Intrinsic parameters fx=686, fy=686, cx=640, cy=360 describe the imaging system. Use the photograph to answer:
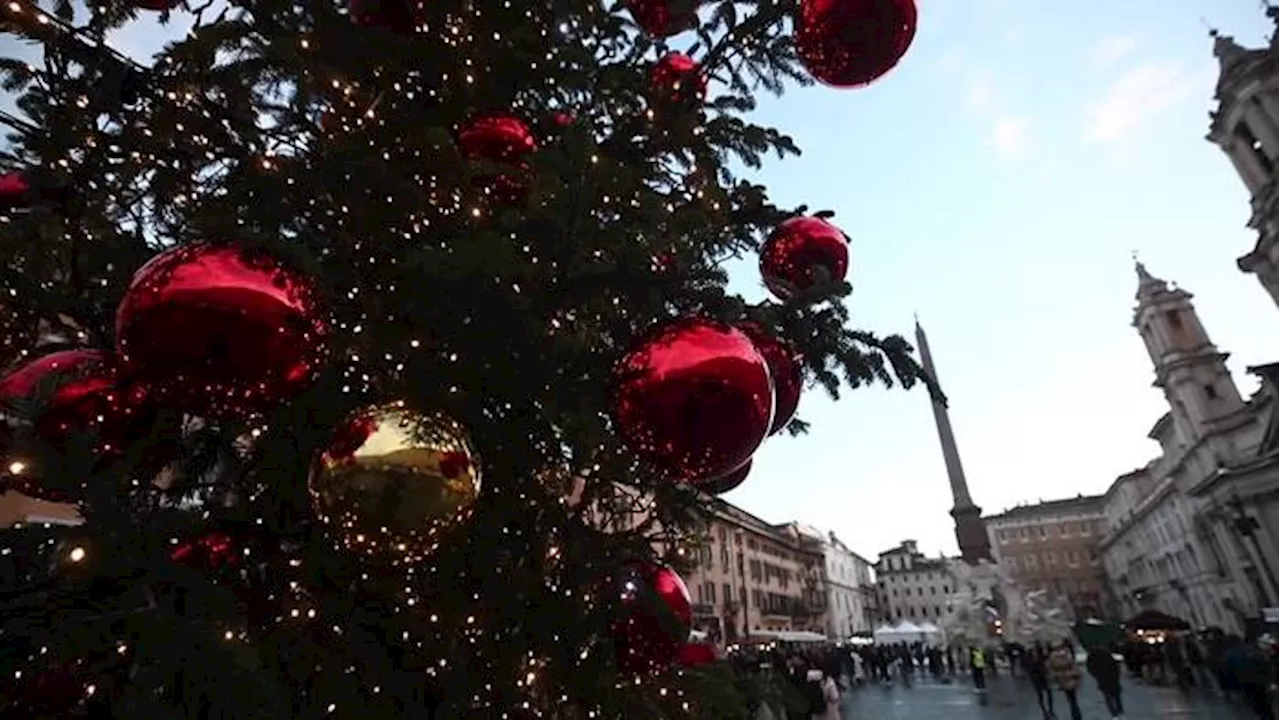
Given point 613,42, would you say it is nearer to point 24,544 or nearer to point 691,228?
point 691,228

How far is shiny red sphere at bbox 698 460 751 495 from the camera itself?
10.1 feet

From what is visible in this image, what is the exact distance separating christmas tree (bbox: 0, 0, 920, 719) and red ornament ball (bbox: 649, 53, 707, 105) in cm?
7

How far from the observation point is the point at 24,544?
160cm

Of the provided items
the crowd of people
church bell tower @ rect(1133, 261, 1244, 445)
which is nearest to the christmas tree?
the crowd of people

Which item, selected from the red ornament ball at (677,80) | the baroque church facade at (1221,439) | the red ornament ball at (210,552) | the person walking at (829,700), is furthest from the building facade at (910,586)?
the red ornament ball at (210,552)

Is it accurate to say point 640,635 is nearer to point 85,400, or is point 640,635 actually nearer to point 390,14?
point 85,400

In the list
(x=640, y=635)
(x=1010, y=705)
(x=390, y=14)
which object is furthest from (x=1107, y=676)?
(x=390, y=14)

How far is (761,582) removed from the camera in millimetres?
52125

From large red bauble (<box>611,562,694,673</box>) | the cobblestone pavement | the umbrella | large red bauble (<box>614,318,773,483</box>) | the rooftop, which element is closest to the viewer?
large red bauble (<box>614,318,773,483</box>)

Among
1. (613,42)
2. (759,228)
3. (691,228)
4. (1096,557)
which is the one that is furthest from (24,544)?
(1096,557)

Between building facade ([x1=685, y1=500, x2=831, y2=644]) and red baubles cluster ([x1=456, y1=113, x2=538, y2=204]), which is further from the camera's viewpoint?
building facade ([x1=685, y1=500, x2=831, y2=644])

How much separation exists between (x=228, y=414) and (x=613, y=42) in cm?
325

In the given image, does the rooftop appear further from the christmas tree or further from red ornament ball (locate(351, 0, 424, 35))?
red ornament ball (locate(351, 0, 424, 35))

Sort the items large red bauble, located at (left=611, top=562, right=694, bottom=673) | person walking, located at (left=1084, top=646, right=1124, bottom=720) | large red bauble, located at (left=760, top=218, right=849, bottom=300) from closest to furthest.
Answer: large red bauble, located at (left=611, top=562, right=694, bottom=673), large red bauble, located at (left=760, top=218, right=849, bottom=300), person walking, located at (left=1084, top=646, right=1124, bottom=720)
